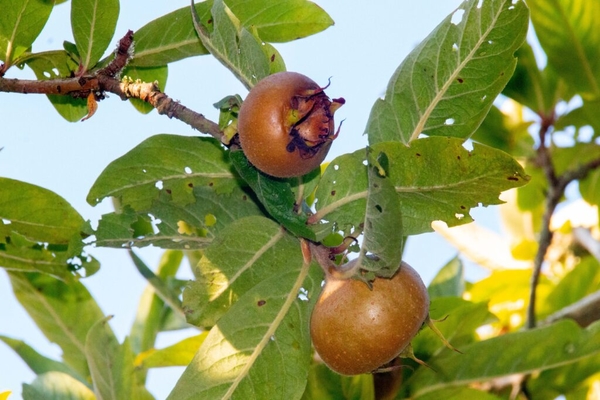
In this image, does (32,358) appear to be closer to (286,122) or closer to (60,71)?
(60,71)

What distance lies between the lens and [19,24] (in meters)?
1.94

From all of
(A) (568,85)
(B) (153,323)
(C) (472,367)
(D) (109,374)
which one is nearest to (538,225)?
(A) (568,85)

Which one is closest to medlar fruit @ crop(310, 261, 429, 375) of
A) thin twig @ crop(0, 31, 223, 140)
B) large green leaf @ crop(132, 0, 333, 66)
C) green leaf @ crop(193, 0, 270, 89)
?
green leaf @ crop(193, 0, 270, 89)

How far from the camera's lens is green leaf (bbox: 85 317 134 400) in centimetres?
229

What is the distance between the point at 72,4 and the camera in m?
1.90

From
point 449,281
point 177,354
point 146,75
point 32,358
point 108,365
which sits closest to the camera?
point 146,75

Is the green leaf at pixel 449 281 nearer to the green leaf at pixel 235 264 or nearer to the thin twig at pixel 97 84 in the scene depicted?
the green leaf at pixel 235 264

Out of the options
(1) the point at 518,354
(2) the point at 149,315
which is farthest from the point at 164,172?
(2) the point at 149,315

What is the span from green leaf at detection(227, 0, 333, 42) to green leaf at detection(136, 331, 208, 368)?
106 cm

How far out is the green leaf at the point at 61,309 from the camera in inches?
107

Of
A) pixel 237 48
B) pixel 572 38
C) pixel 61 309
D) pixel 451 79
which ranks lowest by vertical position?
pixel 61 309

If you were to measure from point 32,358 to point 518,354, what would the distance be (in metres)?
1.75

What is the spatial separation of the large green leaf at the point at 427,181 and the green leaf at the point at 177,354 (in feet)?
3.31

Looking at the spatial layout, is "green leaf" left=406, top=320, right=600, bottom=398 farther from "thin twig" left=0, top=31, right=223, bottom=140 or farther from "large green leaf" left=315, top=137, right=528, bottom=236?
"thin twig" left=0, top=31, right=223, bottom=140
